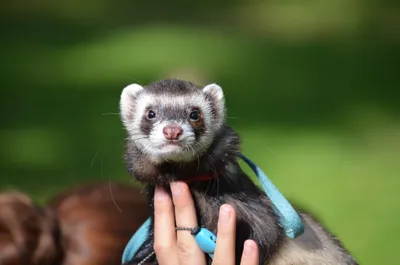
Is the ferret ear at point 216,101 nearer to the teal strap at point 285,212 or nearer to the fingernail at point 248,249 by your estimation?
the teal strap at point 285,212

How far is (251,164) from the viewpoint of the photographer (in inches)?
58.3

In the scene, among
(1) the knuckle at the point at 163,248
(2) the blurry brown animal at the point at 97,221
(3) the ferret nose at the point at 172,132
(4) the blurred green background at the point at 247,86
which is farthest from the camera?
(4) the blurred green background at the point at 247,86

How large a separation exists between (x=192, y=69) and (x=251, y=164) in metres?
3.67

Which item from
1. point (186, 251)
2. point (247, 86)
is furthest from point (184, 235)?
point (247, 86)

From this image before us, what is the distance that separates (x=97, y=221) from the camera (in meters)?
1.64

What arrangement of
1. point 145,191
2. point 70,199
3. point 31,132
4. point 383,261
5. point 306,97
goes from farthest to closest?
point 306,97 → point 31,132 → point 383,261 → point 70,199 → point 145,191

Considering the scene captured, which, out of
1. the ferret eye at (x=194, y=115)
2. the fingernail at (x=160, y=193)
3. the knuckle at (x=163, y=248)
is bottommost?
the knuckle at (x=163, y=248)

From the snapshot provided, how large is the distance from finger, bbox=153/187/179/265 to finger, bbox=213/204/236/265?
102 millimetres

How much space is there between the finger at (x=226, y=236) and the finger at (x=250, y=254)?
24mm

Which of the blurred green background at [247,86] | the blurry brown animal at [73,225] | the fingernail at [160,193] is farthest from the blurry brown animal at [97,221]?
the blurred green background at [247,86]

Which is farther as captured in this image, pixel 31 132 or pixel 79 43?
pixel 79 43

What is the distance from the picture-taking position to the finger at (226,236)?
4.51ft

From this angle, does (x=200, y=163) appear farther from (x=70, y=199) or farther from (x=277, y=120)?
(x=277, y=120)

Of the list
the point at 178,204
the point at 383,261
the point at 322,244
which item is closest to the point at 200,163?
the point at 178,204
